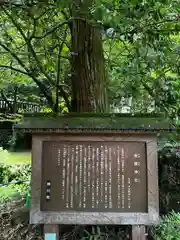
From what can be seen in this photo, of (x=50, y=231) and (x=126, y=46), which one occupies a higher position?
(x=126, y=46)

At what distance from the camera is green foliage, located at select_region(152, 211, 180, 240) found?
2.89 m

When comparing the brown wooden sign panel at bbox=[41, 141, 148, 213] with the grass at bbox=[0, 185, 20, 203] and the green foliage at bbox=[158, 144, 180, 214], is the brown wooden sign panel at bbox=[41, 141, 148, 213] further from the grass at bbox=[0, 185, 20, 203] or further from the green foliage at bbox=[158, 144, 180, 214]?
the grass at bbox=[0, 185, 20, 203]

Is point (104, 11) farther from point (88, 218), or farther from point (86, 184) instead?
point (88, 218)

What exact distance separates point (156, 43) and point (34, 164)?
1.61m

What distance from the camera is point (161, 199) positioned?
377 centimetres

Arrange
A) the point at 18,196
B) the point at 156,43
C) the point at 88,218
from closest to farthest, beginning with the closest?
the point at 156,43, the point at 88,218, the point at 18,196

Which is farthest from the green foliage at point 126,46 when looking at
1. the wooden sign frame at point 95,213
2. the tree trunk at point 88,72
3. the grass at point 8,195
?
the grass at point 8,195

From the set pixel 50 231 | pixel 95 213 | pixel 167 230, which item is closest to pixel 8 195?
pixel 50 231

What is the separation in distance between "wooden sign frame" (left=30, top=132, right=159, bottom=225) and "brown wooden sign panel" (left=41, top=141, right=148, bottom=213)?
0.13 feet

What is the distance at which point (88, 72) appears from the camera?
3270mm

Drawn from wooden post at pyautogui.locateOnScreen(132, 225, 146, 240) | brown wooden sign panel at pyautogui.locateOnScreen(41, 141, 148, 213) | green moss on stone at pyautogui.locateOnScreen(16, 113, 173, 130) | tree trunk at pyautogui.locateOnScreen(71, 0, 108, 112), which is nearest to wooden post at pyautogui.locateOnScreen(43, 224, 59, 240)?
brown wooden sign panel at pyautogui.locateOnScreen(41, 141, 148, 213)

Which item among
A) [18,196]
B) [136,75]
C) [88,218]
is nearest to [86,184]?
[88,218]

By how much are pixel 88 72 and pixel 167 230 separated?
199 centimetres

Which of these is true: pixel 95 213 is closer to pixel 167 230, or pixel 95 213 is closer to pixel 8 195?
pixel 167 230
